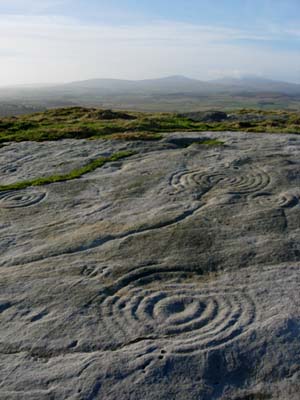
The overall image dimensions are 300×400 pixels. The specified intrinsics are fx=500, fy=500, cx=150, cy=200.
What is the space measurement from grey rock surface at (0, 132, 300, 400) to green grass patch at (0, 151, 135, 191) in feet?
1.36

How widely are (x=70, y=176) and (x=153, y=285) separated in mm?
7602

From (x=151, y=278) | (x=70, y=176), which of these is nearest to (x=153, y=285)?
(x=151, y=278)

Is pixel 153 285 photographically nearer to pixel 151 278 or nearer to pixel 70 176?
pixel 151 278

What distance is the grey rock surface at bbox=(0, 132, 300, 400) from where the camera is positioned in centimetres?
750

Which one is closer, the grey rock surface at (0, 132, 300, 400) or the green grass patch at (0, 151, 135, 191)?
the grey rock surface at (0, 132, 300, 400)

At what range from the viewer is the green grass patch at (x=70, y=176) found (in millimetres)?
15648

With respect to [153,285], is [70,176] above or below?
above

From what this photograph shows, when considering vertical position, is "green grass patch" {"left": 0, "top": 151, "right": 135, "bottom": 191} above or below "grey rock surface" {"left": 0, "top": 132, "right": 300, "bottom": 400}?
above

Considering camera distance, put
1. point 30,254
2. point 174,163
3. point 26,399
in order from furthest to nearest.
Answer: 1. point 174,163
2. point 30,254
3. point 26,399

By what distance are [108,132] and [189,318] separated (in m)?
16.6

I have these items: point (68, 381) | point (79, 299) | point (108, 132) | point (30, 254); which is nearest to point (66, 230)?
point (30, 254)

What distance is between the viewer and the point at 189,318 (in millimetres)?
8914

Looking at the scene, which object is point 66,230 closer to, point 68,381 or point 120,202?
point 120,202

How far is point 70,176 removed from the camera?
16547mm
